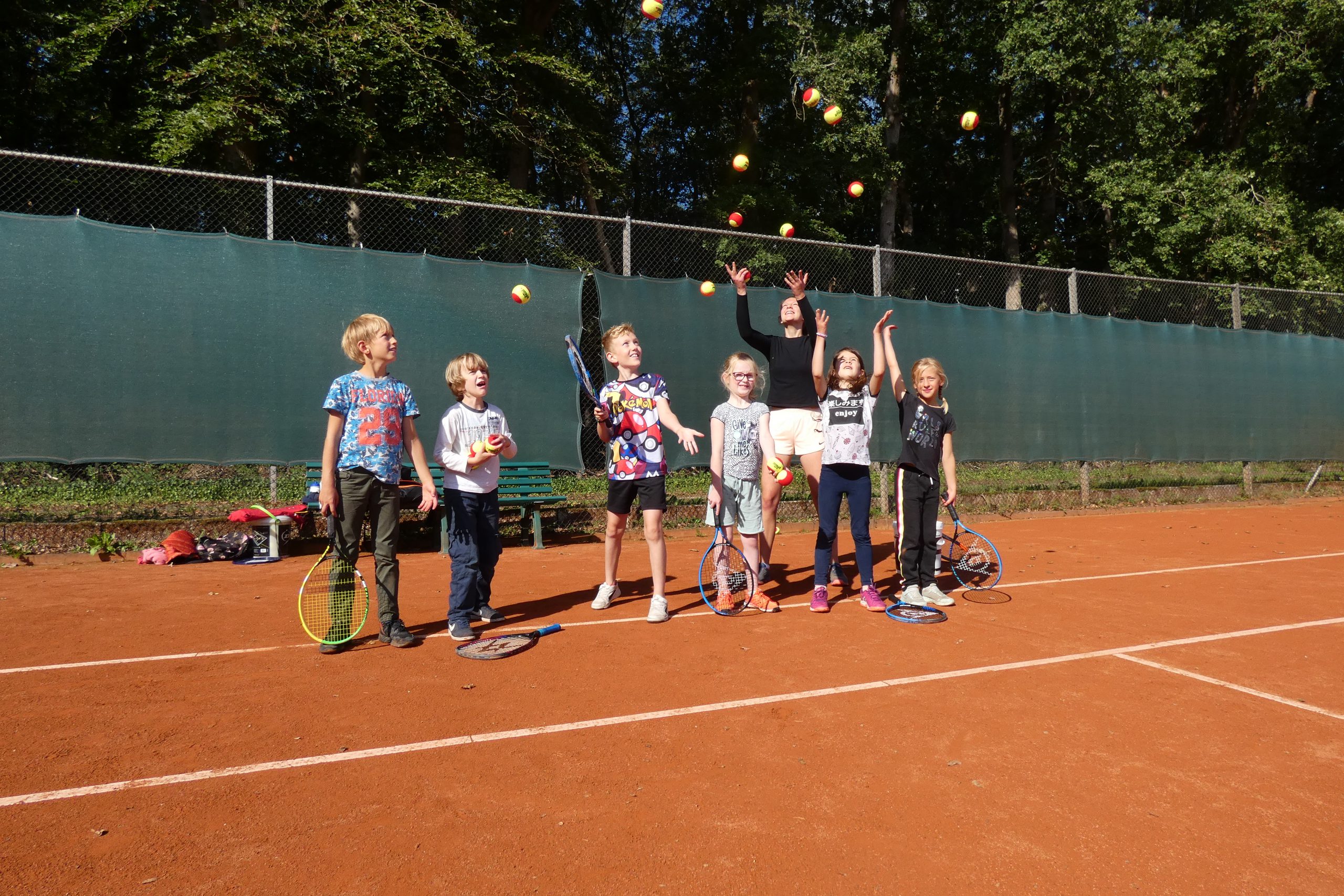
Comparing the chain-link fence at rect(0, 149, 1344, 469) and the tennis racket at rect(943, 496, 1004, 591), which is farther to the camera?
the chain-link fence at rect(0, 149, 1344, 469)

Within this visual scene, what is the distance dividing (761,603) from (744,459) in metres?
0.89

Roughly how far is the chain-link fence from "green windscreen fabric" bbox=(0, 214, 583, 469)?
1.28 ft

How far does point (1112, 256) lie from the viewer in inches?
749

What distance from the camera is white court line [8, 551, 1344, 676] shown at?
155 inches

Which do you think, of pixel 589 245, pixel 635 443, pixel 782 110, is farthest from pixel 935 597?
pixel 782 110

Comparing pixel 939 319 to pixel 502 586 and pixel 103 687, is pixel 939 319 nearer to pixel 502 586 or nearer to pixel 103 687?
pixel 502 586

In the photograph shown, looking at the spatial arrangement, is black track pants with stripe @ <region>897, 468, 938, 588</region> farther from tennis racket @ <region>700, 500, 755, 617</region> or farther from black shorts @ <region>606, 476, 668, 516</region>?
black shorts @ <region>606, 476, 668, 516</region>

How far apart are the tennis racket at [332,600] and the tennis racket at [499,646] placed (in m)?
0.61

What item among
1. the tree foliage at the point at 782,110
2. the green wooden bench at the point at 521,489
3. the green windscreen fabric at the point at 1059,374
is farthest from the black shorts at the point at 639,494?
the tree foliage at the point at 782,110

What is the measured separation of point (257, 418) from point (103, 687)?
3.47 meters

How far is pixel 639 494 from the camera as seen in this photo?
16.0 ft

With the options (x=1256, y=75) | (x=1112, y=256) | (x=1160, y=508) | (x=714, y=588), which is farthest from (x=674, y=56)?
(x=714, y=588)

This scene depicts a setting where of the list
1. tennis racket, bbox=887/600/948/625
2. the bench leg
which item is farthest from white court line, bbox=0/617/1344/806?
the bench leg

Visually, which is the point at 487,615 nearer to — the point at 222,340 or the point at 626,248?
the point at 222,340
